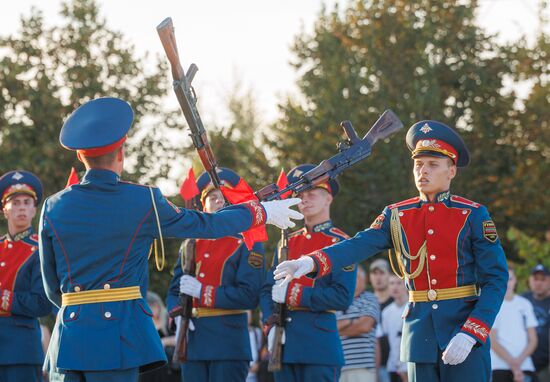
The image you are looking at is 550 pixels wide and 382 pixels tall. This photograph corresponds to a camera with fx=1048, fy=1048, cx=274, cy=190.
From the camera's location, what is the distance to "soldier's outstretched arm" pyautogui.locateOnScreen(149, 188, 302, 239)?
5.83 meters

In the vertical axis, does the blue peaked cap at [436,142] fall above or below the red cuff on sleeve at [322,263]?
above

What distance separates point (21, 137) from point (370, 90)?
6943 mm

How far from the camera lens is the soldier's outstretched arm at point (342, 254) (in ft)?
20.8

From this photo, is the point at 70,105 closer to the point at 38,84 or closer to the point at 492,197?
the point at 38,84

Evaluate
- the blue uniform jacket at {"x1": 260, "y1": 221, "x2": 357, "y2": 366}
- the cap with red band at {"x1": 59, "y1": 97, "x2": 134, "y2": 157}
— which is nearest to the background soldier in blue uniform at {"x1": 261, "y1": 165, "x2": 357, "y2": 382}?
the blue uniform jacket at {"x1": 260, "y1": 221, "x2": 357, "y2": 366}

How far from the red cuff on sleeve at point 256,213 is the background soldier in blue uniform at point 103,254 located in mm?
476

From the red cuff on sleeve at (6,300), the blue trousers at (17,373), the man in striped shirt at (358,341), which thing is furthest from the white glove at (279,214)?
the man in striped shirt at (358,341)

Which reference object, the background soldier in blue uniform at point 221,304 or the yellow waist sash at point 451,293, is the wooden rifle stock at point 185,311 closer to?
the background soldier in blue uniform at point 221,304

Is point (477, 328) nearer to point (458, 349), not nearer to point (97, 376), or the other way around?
point (458, 349)

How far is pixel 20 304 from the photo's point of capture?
26.1 ft

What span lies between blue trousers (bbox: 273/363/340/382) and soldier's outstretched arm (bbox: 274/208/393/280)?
59.6 inches

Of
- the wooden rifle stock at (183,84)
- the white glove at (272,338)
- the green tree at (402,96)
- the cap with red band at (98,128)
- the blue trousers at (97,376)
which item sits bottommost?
the blue trousers at (97,376)

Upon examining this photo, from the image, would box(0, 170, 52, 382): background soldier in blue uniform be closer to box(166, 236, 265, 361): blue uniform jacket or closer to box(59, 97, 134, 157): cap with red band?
box(166, 236, 265, 361): blue uniform jacket

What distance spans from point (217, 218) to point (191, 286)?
2.37m
